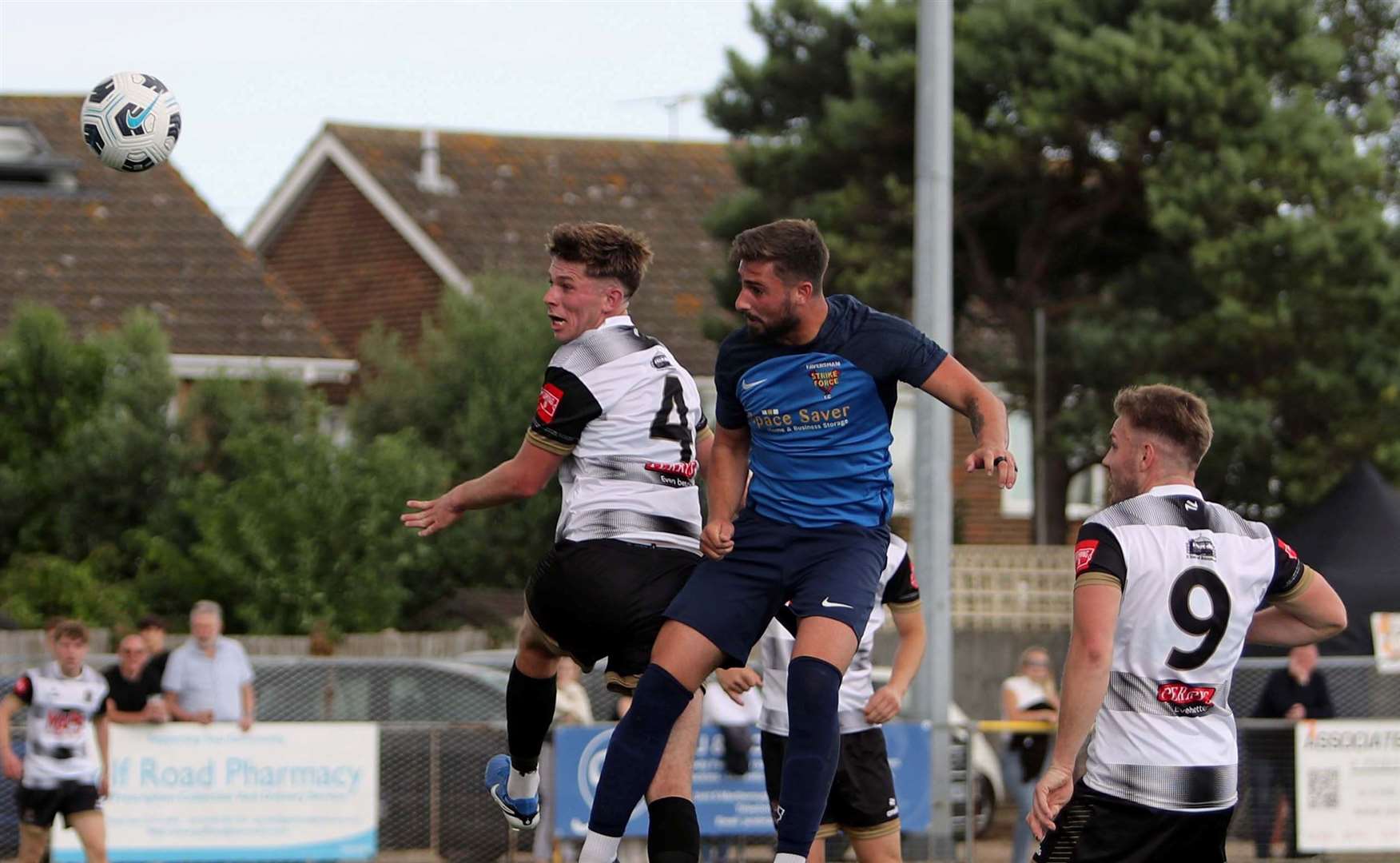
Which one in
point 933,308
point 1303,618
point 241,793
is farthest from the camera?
point 933,308

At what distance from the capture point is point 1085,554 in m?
6.62

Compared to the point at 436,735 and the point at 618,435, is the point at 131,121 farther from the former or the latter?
the point at 436,735

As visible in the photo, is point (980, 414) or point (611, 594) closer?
point (980, 414)

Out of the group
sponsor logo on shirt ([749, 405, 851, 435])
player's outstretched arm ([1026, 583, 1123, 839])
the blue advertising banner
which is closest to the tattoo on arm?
sponsor logo on shirt ([749, 405, 851, 435])

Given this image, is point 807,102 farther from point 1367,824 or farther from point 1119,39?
point 1367,824

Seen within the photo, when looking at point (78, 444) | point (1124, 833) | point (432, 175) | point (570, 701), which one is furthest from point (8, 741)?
point (432, 175)

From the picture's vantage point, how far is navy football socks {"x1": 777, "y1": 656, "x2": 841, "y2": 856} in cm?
702

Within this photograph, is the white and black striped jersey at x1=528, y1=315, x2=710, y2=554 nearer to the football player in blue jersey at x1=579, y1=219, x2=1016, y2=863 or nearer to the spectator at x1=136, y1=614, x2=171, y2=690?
the football player in blue jersey at x1=579, y1=219, x2=1016, y2=863

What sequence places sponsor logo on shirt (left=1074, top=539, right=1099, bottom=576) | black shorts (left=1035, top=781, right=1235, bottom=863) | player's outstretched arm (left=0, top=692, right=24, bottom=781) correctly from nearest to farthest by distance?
sponsor logo on shirt (left=1074, top=539, right=1099, bottom=576), black shorts (left=1035, top=781, right=1235, bottom=863), player's outstretched arm (left=0, top=692, right=24, bottom=781)

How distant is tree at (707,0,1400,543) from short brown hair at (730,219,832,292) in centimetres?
1812

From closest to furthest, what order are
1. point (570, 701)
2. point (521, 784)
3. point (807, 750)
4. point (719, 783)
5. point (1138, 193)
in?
1. point (807, 750)
2. point (521, 784)
3. point (719, 783)
4. point (570, 701)
5. point (1138, 193)

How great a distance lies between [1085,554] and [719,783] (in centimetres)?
927

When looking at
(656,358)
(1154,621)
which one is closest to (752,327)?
(656,358)

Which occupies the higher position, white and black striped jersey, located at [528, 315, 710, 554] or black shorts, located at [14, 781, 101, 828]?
white and black striped jersey, located at [528, 315, 710, 554]
